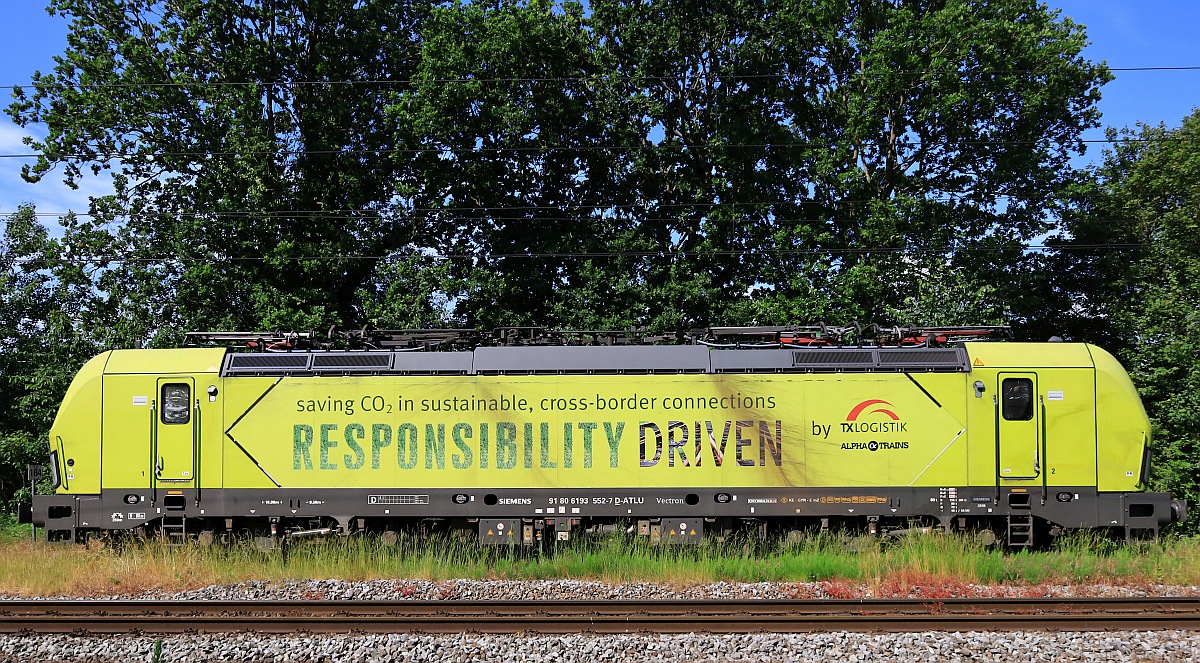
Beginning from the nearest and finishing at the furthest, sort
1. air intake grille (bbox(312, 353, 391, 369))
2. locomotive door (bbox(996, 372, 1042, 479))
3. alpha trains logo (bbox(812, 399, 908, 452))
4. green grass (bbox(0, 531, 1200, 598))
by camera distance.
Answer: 1. green grass (bbox(0, 531, 1200, 598))
2. locomotive door (bbox(996, 372, 1042, 479))
3. alpha trains logo (bbox(812, 399, 908, 452))
4. air intake grille (bbox(312, 353, 391, 369))

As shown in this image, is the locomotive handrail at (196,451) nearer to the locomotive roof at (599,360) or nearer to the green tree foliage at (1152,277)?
the locomotive roof at (599,360)

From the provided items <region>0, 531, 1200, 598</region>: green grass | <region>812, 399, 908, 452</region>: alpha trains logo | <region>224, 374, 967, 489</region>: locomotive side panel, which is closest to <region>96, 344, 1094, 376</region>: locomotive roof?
<region>224, 374, 967, 489</region>: locomotive side panel

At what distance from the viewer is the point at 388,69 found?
72.6ft

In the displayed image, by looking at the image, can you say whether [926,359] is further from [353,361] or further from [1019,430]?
[353,361]

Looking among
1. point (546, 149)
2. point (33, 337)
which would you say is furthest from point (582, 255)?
point (33, 337)

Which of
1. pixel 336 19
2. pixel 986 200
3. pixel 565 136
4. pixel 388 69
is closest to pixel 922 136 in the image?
pixel 986 200

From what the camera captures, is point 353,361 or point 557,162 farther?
point 557,162

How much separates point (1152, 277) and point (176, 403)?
2207 cm

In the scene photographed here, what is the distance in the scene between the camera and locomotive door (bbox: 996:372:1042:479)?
40.5 ft

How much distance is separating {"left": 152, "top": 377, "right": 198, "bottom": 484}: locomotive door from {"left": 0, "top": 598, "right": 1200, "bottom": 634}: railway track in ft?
8.74

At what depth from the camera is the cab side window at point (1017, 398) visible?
12398mm

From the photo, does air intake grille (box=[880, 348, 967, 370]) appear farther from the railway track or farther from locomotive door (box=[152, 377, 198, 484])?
locomotive door (box=[152, 377, 198, 484])

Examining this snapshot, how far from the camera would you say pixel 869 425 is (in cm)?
1258

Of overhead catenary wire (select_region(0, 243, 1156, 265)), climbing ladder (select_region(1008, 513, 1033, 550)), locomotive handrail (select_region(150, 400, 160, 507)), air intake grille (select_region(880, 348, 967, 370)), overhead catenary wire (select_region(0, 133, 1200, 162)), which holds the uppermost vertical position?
overhead catenary wire (select_region(0, 133, 1200, 162))
